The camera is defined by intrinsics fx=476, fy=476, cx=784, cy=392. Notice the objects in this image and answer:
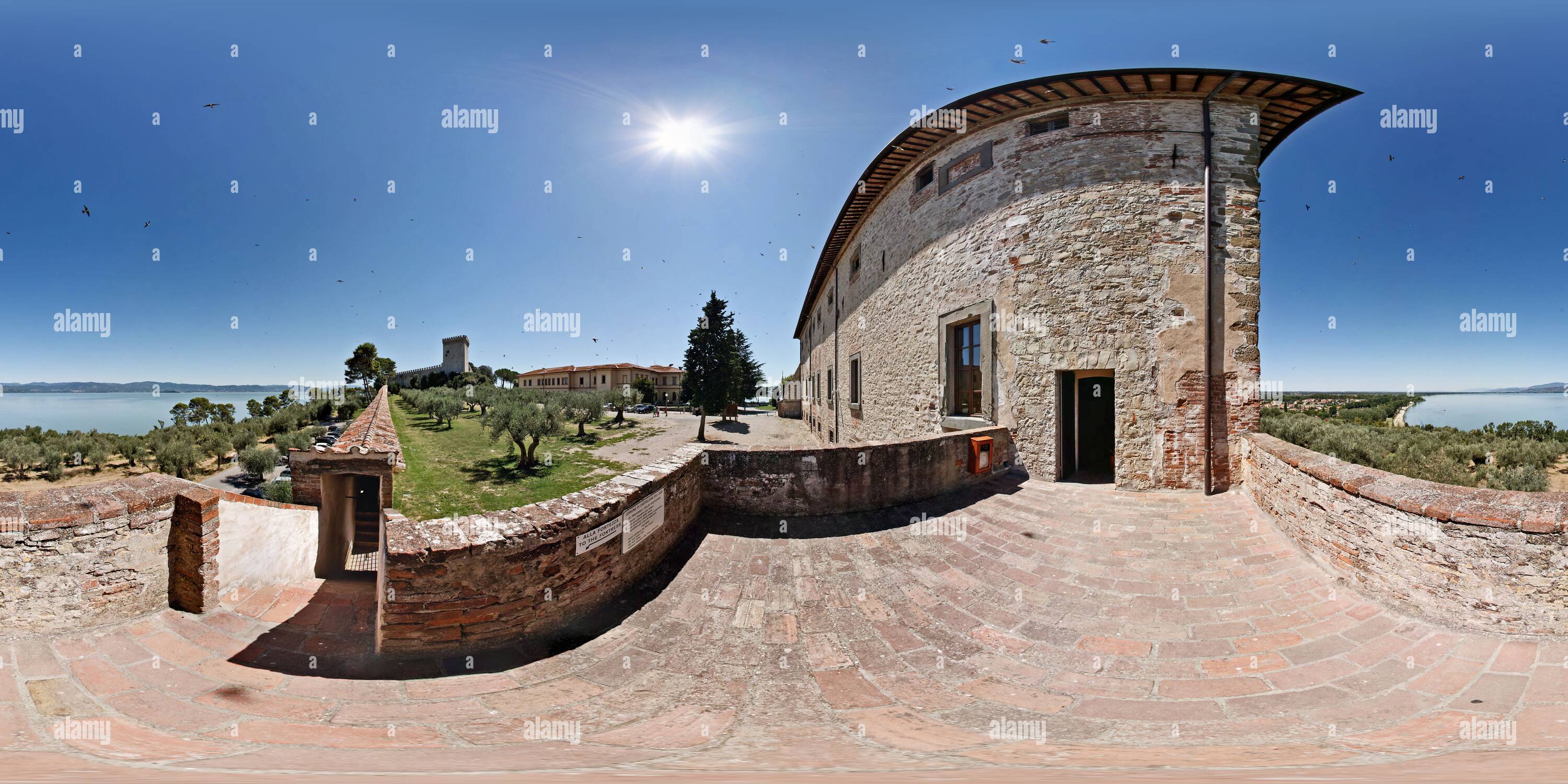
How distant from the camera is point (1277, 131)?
8.09 m

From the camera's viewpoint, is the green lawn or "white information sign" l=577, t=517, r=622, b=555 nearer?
"white information sign" l=577, t=517, r=622, b=555

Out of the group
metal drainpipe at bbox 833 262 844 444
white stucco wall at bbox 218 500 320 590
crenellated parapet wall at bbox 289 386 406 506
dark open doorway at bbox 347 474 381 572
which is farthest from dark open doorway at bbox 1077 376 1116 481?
dark open doorway at bbox 347 474 381 572

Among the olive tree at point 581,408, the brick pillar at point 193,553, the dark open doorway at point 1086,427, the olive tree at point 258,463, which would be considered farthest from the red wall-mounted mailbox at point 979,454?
the olive tree at point 258,463

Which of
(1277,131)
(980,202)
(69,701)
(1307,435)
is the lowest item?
(69,701)

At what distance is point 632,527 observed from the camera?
416cm

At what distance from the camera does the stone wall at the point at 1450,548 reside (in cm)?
346

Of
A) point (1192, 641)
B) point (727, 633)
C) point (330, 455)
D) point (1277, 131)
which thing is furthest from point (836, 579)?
point (1277, 131)

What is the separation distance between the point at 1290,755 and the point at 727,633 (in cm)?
340

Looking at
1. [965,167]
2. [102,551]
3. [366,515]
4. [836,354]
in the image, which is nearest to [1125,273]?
[965,167]

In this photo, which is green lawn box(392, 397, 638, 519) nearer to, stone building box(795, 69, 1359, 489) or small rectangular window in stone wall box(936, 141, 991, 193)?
stone building box(795, 69, 1359, 489)

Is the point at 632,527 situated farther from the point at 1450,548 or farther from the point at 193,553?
the point at 1450,548

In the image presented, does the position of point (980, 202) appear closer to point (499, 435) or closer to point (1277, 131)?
point (1277, 131)

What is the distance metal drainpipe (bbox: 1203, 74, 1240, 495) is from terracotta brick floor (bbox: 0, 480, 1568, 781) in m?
3.09

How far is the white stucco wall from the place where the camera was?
13.2 feet
